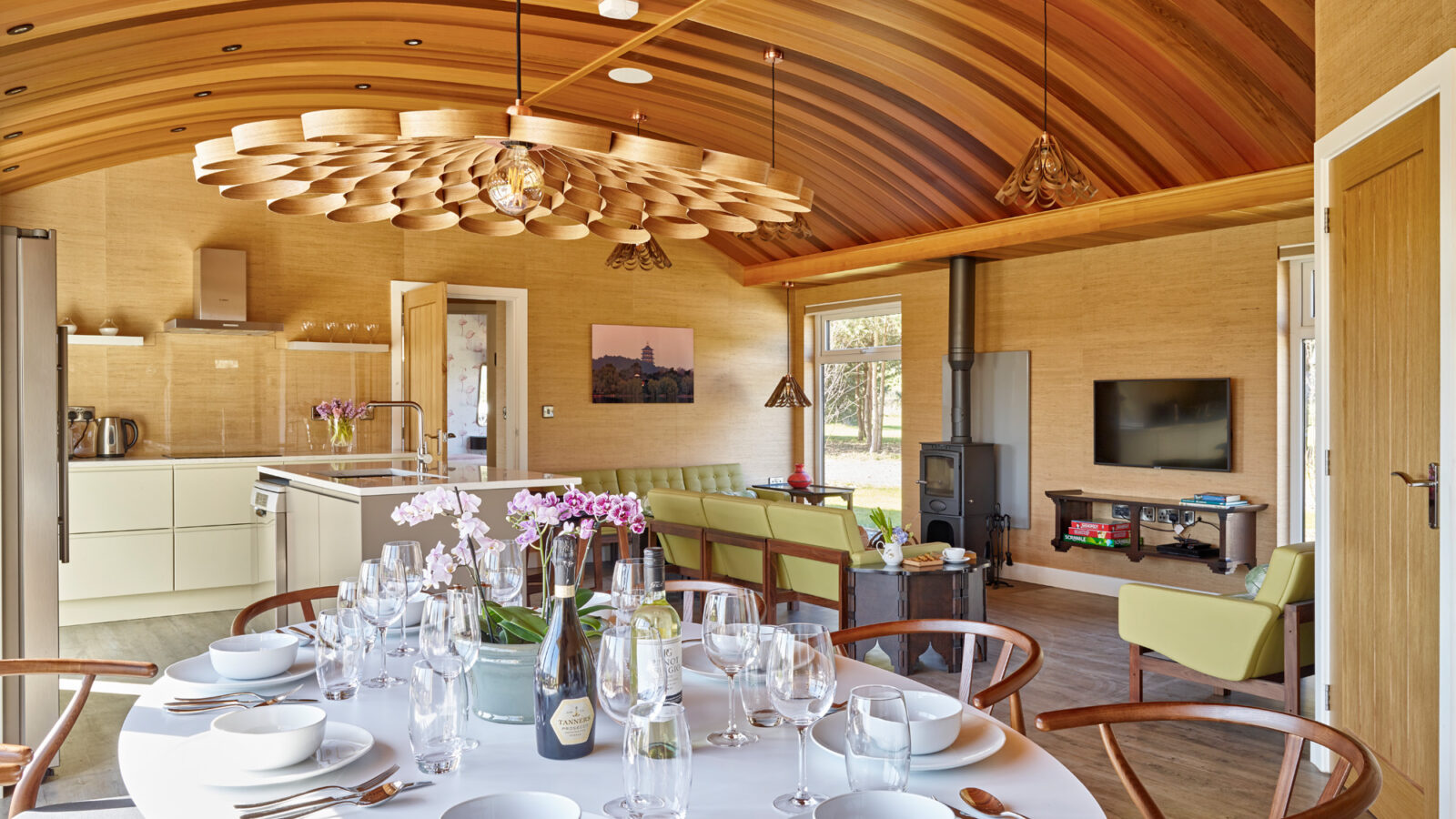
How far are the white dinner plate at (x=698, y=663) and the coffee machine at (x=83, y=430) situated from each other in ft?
19.9

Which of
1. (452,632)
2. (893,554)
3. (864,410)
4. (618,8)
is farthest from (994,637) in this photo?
(864,410)

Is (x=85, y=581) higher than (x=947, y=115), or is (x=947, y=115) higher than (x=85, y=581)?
(x=947, y=115)

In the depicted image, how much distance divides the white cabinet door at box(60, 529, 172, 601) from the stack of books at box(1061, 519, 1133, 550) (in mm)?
6007

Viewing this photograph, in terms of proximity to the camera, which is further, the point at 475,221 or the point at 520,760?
the point at 475,221

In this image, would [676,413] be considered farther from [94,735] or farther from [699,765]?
[699,765]

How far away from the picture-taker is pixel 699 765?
5.12ft

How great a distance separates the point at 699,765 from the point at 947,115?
541 centimetres

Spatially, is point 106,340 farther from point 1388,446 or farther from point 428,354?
point 1388,446

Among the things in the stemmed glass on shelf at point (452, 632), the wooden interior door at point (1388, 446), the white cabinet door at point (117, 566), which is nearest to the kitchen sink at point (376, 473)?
the white cabinet door at point (117, 566)

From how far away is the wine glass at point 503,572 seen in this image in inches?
87.4

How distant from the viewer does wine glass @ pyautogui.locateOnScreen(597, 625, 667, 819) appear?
149 centimetres

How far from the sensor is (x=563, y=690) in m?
1.58

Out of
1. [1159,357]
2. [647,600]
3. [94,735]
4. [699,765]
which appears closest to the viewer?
[699,765]

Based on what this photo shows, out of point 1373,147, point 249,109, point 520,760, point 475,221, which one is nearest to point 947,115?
point 1373,147
